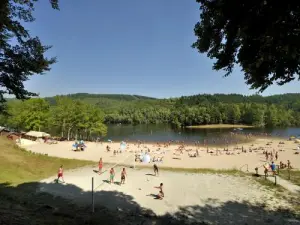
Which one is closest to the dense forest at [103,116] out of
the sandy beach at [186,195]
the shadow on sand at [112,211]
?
the sandy beach at [186,195]

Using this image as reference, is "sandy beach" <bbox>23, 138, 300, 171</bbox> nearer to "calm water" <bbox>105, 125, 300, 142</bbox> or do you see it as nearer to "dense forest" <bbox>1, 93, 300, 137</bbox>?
"dense forest" <bbox>1, 93, 300, 137</bbox>

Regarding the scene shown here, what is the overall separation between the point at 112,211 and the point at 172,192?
21.0 feet

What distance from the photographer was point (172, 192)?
68.4 feet

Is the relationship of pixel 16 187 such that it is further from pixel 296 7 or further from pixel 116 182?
pixel 296 7

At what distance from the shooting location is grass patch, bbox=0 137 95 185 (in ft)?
76.5

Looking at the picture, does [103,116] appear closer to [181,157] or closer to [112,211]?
[181,157]

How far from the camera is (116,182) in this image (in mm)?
23656

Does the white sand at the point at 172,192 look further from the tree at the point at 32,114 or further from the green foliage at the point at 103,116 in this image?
the tree at the point at 32,114

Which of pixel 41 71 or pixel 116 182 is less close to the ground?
pixel 41 71

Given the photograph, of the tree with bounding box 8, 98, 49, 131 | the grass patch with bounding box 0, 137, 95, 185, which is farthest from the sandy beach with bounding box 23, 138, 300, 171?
the tree with bounding box 8, 98, 49, 131

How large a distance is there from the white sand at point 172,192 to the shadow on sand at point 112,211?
2.9 inches

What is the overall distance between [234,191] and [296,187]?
18.8ft

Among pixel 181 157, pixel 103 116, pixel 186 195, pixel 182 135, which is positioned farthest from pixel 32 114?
pixel 182 135

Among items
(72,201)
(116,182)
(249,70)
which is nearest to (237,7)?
(249,70)
